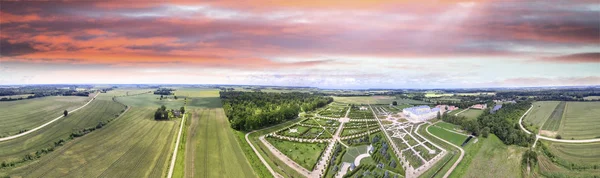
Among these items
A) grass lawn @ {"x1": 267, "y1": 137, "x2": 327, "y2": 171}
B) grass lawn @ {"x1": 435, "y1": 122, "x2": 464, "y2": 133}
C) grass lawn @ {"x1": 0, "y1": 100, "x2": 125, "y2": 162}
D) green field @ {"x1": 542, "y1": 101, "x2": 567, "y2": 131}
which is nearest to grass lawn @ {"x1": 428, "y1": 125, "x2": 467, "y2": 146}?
grass lawn @ {"x1": 435, "y1": 122, "x2": 464, "y2": 133}

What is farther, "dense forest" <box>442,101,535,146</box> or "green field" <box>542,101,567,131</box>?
"green field" <box>542,101,567,131</box>

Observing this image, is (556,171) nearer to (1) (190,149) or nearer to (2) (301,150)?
(2) (301,150)

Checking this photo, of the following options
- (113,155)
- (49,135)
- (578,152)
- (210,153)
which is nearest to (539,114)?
(578,152)

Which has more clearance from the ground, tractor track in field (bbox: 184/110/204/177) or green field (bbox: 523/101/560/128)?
green field (bbox: 523/101/560/128)

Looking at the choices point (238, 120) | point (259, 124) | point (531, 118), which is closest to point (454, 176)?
point (531, 118)

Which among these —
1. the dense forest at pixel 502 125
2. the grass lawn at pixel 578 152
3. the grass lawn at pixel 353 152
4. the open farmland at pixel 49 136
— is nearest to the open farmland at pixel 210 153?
the grass lawn at pixel 353 152

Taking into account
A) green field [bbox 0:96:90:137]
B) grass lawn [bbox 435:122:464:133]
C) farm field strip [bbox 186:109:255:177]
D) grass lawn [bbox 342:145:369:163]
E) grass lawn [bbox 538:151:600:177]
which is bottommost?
farm field strip [bbox 186:109:255:177]

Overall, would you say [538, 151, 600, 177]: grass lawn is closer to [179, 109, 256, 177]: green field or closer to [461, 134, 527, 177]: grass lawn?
[461, 134, 527, 177]: grass lawn
